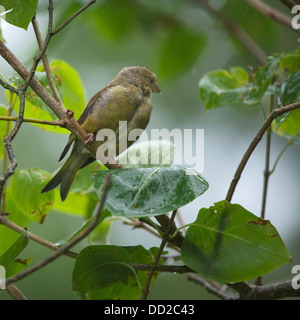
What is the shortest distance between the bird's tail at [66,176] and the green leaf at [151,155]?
283 mm

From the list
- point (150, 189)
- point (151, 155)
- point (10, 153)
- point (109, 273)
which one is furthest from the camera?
point (151, 155)

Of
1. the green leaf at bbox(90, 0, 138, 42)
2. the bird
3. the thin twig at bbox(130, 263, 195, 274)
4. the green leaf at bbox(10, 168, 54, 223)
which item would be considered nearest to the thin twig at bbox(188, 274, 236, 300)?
the thin twig at bbox(130, 263, 195, 274)

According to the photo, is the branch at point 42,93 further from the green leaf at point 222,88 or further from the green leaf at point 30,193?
the green leaf at point 222,88

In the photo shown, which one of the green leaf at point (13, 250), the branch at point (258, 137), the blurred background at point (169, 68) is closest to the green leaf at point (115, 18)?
the blurred background at point (169, 68)

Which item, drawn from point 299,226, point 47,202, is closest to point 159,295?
point 299,226

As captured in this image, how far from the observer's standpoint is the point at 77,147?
2.54 metres

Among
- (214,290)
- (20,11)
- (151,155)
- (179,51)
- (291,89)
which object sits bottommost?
(214,290)

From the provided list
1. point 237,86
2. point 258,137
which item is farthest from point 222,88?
point 258,137

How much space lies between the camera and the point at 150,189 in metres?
1.46

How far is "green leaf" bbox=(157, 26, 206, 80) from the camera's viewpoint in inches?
126

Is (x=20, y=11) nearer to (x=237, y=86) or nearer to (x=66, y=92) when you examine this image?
(x=66, y=92)

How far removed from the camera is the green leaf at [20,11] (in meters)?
1.62

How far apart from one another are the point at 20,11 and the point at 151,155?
74 centimetres
